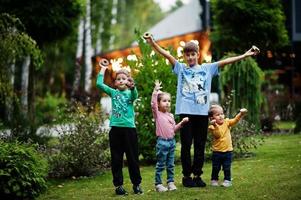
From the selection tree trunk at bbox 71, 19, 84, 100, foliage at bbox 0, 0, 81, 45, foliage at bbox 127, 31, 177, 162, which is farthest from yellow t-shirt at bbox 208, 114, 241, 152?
tree trunk at bbox 71, 19, 84, 100

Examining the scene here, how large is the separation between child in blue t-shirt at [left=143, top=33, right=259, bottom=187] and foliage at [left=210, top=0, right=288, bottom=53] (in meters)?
10.9

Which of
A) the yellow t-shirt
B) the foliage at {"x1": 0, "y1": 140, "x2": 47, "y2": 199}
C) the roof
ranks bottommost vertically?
the foliage at {"x1": 0, "y1": 140, "x2": 47, "y2": 199}

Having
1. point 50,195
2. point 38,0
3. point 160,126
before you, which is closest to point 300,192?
point 160,126

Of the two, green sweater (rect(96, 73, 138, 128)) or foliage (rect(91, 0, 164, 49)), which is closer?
green sweater (rect(96, 73, 138, 128))

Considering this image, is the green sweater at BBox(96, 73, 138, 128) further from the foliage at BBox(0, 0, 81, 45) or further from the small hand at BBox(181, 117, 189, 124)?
the foliage at BBox(0, 0, 81, 45)

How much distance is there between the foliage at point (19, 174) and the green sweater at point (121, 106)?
105cm

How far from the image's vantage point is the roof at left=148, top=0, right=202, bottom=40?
27.6m

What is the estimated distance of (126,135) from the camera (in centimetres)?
696

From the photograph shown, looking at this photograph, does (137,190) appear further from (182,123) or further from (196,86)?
(196,86)

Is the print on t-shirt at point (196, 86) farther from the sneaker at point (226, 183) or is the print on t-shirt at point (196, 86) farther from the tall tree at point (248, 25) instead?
the tall tree at point (248, 25)

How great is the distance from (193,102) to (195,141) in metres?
0.52

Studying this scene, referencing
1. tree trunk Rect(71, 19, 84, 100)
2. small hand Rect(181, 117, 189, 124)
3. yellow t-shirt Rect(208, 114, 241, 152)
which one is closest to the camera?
small hand Rect(181, 117, 189, 124)

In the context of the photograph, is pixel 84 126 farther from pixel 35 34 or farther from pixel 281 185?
pixel 35 34

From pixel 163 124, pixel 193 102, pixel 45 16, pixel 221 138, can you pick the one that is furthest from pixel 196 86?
pixel 45 16
